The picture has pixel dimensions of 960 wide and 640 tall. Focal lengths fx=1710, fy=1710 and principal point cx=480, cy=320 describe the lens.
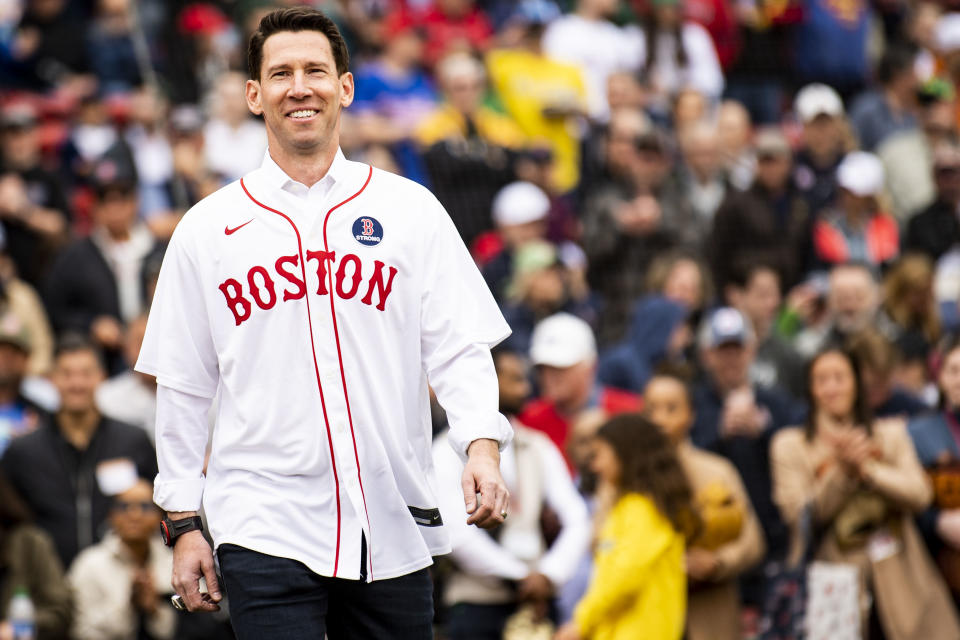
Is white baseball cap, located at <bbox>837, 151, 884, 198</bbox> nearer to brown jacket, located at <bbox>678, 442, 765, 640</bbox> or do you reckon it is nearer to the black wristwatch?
brown jacket, located at <bbox>678, 442, 765, 640</bbox>

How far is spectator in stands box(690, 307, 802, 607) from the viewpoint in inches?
352

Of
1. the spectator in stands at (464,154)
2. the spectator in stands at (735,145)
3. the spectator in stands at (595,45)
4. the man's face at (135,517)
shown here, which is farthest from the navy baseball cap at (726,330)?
the spectator in stands at (595,45)

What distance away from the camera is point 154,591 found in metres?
8.41

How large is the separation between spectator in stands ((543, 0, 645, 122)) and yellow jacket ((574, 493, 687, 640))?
803 cm

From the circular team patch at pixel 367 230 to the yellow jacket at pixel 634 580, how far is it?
311cm

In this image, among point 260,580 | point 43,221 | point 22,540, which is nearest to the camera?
point 260,580

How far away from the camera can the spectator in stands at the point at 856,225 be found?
1277 centimetres

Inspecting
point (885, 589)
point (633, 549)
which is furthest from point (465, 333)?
point (885, 589)

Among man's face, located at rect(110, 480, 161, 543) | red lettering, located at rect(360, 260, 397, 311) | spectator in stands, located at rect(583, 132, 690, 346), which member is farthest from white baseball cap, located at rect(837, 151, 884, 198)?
red lettering, located at rect(360, 260, 397, 311)

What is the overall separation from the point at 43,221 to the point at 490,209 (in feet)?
10.8

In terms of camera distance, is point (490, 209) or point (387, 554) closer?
point (387, 554)

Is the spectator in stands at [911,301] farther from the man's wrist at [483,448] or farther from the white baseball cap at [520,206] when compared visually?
the man's wrist at [483,448]

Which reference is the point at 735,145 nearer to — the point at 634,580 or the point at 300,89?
the point at 634,580

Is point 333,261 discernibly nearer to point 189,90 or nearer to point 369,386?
point 369,386
